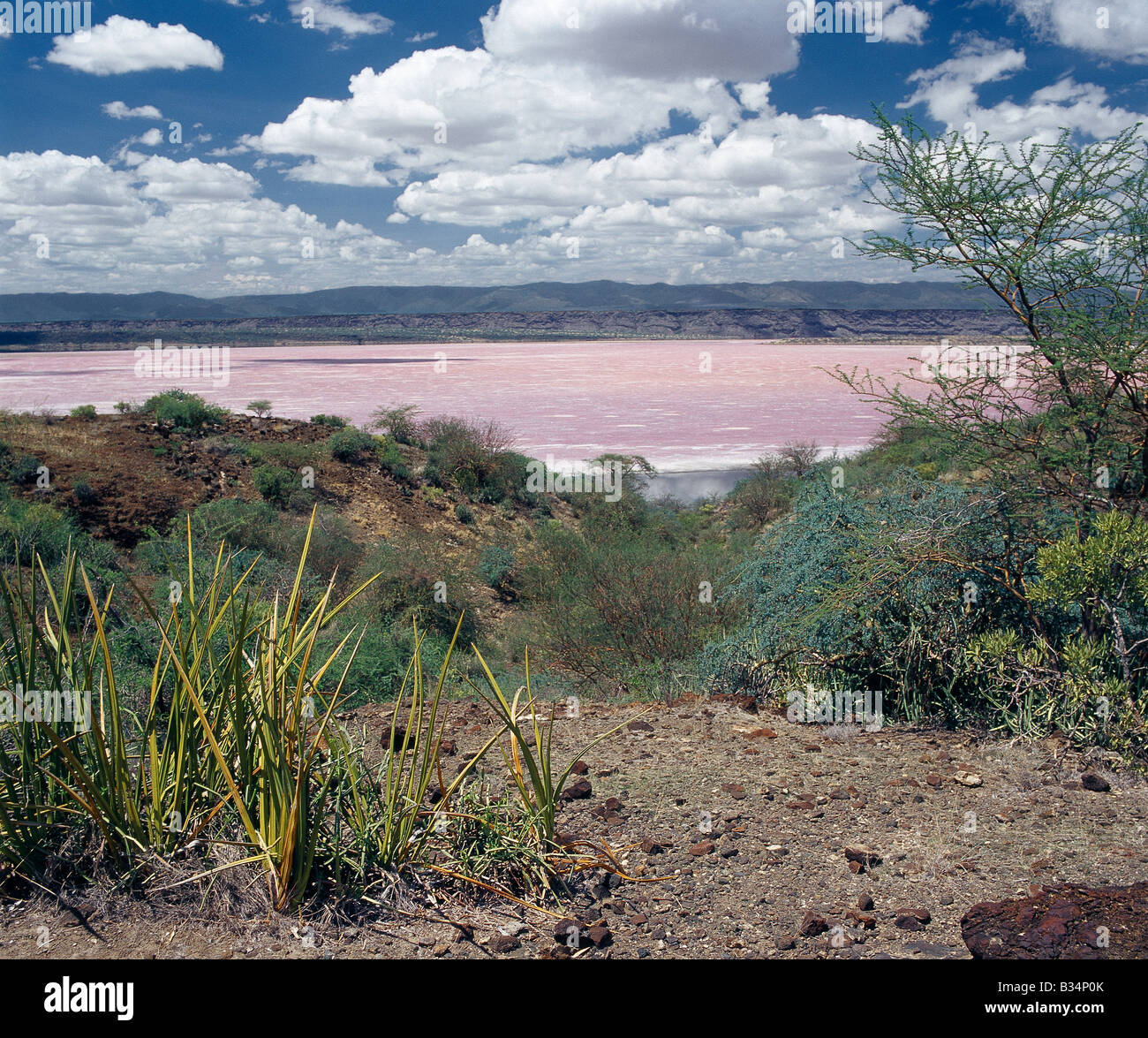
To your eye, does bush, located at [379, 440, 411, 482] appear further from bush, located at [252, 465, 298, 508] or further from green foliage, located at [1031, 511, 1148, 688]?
green foliage, located at [1031, 511, 1148, 688]

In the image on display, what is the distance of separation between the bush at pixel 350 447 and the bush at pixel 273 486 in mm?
2553

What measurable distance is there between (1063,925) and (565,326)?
478 feet

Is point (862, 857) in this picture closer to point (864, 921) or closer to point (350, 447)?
point (864, 921)

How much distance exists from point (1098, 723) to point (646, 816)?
236cm

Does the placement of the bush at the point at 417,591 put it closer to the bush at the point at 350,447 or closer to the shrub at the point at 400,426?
the bush at the point at 350,447

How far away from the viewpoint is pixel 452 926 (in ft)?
9.58

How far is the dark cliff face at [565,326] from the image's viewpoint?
389 ft

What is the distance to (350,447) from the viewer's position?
759 inches

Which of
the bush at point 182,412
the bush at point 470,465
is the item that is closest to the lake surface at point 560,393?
the bush at point 470,465

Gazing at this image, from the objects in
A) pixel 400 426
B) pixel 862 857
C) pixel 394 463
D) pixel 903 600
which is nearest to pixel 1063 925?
pixel 862 857

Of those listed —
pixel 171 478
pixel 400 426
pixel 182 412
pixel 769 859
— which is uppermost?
pixel 182 412

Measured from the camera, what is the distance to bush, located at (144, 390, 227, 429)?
738 inches

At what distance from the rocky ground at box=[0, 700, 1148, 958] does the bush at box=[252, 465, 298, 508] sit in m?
12.4

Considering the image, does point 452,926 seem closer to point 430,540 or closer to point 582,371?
point 430,540
